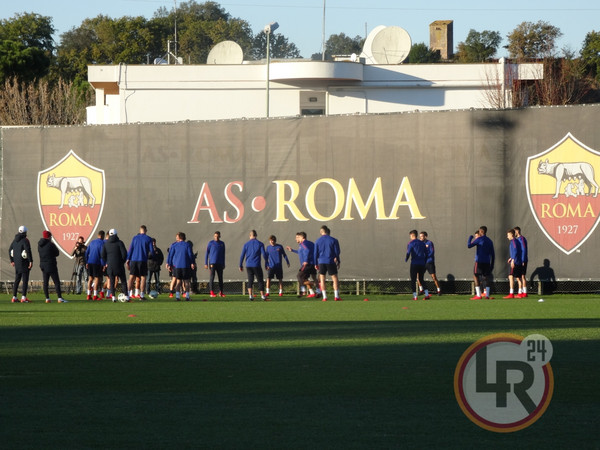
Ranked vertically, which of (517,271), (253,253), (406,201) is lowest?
(517,271)

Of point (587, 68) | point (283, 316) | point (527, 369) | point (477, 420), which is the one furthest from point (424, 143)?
point (587, 68)

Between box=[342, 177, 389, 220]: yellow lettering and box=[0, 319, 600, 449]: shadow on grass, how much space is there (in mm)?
14049

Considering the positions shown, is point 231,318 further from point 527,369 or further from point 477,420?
point 477,420

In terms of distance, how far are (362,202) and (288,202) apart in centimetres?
204

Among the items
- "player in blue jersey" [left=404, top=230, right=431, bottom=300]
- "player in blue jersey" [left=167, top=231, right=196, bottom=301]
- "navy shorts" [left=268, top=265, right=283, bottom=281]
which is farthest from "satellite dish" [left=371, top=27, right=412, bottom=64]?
"player in blue jersey" [left=167, top=231, right=196, bottom=301]

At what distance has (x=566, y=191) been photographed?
2662 cm

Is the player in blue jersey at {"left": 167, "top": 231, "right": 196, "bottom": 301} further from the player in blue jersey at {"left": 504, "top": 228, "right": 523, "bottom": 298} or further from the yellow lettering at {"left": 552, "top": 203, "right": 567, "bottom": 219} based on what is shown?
the yellow lettering at {"left": 552, "top": 203, "right": 567, "bottom": 219}

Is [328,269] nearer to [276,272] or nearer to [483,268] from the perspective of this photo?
[276,272]

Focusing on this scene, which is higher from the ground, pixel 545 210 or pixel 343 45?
pixel 343 45

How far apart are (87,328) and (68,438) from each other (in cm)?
869

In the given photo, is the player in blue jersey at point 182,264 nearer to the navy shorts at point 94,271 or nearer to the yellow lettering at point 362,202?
the navy shorts at point 94,271

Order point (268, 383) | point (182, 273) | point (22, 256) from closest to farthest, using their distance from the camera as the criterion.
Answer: point (268, 383)
point (22, 256)
point (182, 273)

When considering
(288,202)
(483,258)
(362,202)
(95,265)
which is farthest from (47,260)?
(483,258)

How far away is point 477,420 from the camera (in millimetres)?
7199
